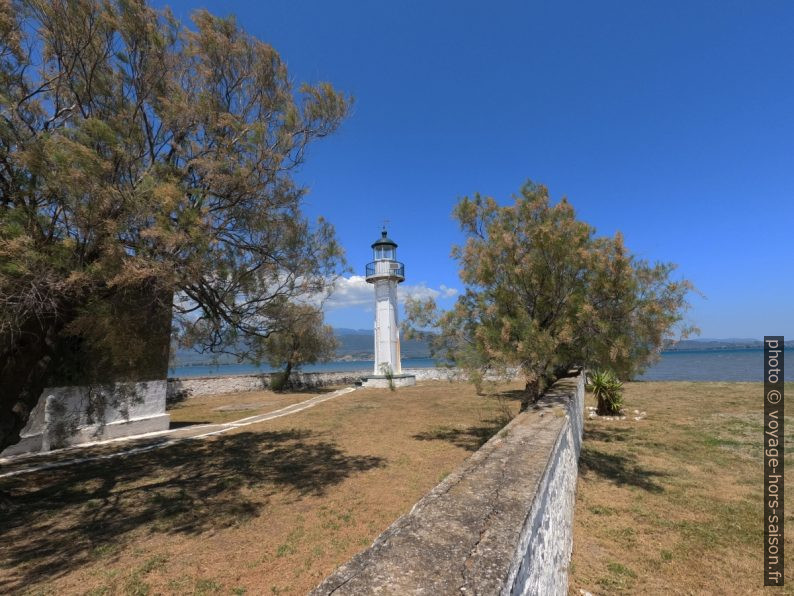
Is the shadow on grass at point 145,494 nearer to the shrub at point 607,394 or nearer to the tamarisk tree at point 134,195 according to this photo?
the tamarisk tree at point 134,195

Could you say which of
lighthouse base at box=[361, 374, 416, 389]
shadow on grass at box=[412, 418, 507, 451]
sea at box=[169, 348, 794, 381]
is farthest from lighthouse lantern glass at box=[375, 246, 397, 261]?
shadow on grass at box=[412, 418, 507, 451]

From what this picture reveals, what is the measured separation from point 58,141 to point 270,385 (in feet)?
75.5

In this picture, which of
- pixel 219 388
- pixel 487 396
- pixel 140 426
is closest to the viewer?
pixel 140 426

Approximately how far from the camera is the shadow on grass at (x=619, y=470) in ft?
22.0

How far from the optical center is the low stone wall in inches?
821

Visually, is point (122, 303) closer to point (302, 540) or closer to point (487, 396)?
point (302, 540)

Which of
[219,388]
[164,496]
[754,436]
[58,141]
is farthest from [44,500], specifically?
[219,388]

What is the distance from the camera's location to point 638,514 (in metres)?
5.50

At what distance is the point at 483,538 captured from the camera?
2479 mm

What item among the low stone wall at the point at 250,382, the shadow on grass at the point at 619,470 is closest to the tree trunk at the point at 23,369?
the shadow on grass at the point at 619,470

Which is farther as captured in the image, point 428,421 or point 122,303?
point 428,421

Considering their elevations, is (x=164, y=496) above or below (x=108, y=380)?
below

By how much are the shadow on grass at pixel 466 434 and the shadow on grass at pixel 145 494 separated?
2.36 m

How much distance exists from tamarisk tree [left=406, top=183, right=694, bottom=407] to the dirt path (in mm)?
8192
